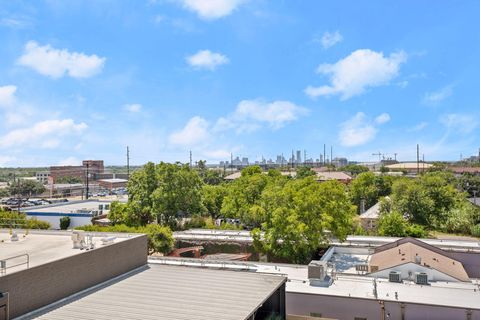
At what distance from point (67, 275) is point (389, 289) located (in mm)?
14142

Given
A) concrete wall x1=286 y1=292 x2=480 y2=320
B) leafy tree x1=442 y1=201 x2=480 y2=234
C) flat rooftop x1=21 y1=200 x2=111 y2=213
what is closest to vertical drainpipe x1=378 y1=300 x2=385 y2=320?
concrete wall x1=286 y1=292 x2=480 y2=320

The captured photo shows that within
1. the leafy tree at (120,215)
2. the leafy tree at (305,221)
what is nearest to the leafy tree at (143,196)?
the leafy tree at (120,215)

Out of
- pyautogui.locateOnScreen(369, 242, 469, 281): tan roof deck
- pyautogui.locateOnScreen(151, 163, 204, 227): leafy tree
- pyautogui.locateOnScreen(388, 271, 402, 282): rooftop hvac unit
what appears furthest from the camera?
pyautogui.locateOnScreen(151, 163, 204, 227): leafy tree

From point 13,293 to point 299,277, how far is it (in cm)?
1387

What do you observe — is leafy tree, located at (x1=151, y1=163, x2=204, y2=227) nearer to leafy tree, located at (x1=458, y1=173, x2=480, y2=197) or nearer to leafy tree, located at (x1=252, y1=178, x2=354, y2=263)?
leafy tree, located at (x1=252, y1=178, x2=354, y2=263)

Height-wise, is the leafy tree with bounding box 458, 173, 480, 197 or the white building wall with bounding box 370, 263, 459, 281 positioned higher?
the leafy tree with bounding box 458, 173, 480, 197

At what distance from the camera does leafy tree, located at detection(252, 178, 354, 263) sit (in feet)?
80.5

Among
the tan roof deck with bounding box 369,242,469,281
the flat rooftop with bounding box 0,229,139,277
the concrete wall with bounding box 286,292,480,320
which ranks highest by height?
the flat rooftop with bounding box 0,229,139,277

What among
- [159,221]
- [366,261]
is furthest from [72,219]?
[366,261]

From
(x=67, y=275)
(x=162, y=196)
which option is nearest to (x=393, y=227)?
(x=162, y=196)

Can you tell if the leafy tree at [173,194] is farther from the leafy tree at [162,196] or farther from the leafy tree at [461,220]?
the leafy tree at [461,220]

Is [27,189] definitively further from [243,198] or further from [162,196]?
[243,198]

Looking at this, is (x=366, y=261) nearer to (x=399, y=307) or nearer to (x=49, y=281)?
(x=399, y=307)

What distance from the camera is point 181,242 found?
102ft
